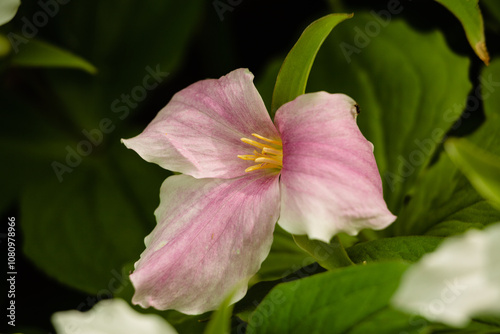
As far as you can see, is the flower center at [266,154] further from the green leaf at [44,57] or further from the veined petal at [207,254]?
the green leaf at [44,57]

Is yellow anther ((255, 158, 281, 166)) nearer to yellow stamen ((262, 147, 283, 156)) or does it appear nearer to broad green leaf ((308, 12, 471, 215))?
yellow stamen ((262, 147, 283, 156))

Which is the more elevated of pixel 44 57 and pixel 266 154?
pixel 44 57

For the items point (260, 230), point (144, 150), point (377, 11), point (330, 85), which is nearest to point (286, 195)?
point (260, 230)

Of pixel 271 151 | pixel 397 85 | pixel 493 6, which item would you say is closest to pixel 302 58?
pixel 271 151

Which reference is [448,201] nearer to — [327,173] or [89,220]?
[327,173]

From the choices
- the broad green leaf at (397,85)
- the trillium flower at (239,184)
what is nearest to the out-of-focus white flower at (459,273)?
the trillium flower at (239,184)

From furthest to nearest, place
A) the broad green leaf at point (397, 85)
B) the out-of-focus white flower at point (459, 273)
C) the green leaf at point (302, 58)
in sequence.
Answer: the broad green leaf at point (397, 85), the green leaf at point (302, 58), the out-of-focus white flower at point (459, 273)
